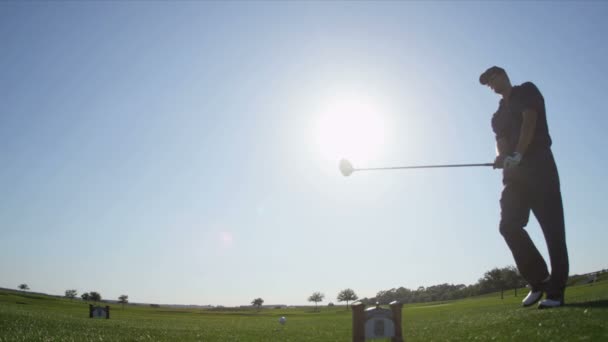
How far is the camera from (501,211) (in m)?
9.62

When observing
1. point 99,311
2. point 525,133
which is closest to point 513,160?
point 525,133

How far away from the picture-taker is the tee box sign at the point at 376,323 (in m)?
6.44

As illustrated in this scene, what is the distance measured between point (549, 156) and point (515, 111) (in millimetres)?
1425

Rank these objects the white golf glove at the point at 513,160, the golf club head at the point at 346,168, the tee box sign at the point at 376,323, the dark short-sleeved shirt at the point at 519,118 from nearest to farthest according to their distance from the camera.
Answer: the tee box sign at the point at 376,323
the white golf glove at the point at 513,160
the dark short-sleeved shirt at the point at 519,118
the golf club head at the point at 346,168

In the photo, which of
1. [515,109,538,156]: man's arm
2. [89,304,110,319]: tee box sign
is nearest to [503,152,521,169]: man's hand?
[515,109,538,156]: man's arm

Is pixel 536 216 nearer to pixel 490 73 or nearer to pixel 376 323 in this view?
pixel 490 73

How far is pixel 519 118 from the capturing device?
32.0 ft

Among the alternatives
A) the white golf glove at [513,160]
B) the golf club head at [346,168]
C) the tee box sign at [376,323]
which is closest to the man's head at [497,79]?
the white golf glove at [513,160]

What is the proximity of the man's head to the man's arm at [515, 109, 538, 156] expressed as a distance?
1349 mm

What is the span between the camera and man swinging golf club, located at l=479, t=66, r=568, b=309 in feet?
29.2

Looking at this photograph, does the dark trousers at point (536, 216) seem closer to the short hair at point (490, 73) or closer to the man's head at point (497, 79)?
the man's head at point (497, 79)

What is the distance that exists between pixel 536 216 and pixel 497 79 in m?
3.79

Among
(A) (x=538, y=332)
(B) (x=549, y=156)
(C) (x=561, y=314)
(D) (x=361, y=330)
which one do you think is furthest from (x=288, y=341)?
(B) (x=549, y=156)

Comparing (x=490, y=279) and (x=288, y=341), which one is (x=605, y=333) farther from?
(x=490, y=279)
